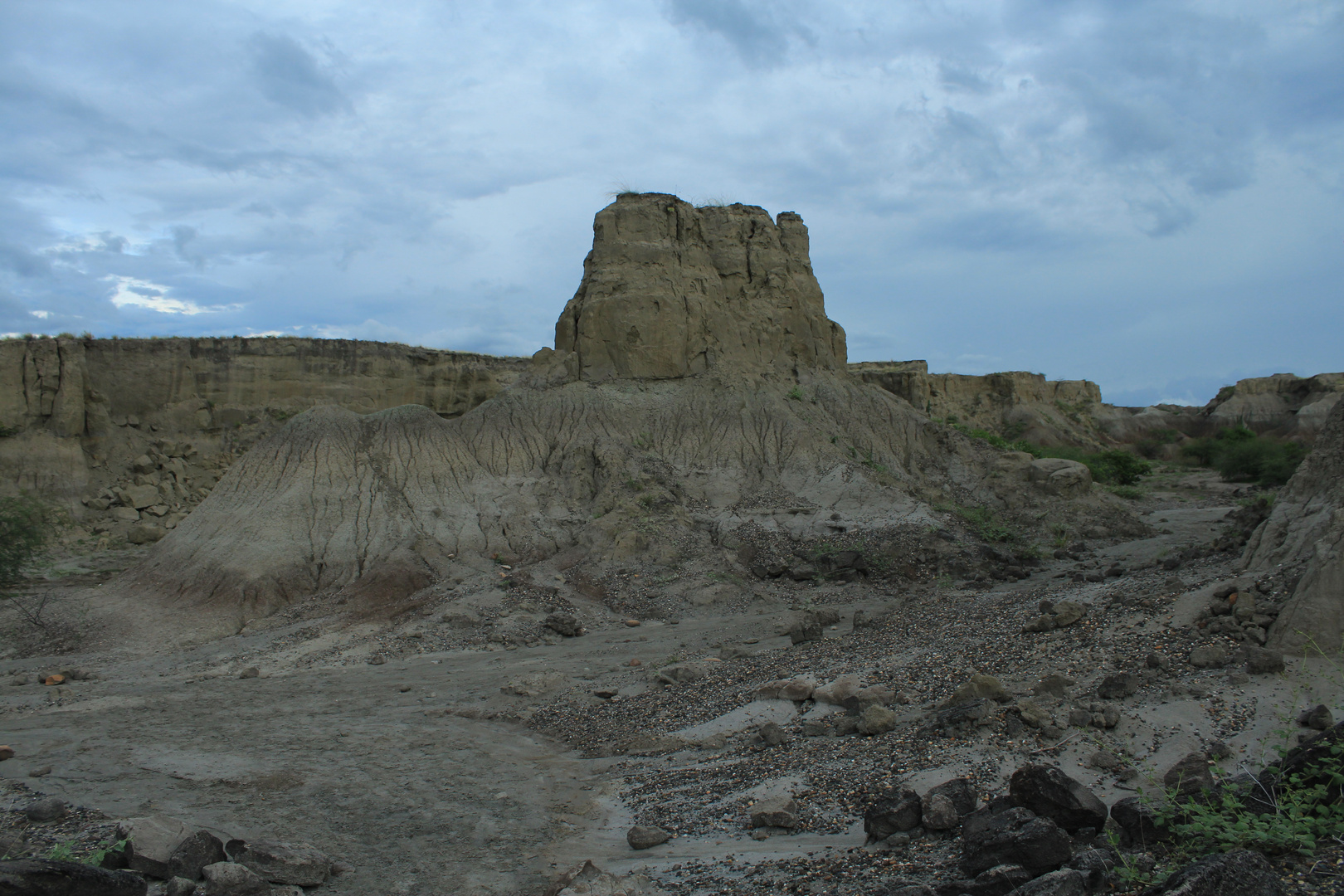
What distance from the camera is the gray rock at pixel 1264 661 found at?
638cm

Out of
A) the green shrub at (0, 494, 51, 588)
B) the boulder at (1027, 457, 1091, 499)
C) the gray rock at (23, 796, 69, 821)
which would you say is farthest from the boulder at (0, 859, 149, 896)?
the boulder at (1027, 457, 1091, 499)

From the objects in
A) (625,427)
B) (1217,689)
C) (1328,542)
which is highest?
(625,427)

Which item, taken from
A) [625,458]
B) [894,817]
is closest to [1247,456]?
[625,458]

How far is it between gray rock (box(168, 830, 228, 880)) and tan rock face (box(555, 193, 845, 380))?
57.2ft

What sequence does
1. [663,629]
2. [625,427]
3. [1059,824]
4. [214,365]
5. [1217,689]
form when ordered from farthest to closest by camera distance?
[214,365], [625,427], [663,629], [1217,689], [1059,824]

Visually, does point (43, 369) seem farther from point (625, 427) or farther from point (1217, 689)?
point (1217, 689)

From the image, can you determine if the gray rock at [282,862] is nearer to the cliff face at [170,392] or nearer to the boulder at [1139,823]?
the boulder at [1139,823]

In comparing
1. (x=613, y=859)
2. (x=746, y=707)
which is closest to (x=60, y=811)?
(x=613, y=859)

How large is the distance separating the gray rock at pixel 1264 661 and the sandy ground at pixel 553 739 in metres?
0.08

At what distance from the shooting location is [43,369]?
79.8ft

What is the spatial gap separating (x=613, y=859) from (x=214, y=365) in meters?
25.9

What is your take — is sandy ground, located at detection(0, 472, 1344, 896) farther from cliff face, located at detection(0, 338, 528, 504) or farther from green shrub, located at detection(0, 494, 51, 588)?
cliff face, located at detection(0, 338, 528, 504)

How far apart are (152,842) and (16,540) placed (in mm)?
15118

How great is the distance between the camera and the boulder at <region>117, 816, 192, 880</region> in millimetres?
5398
